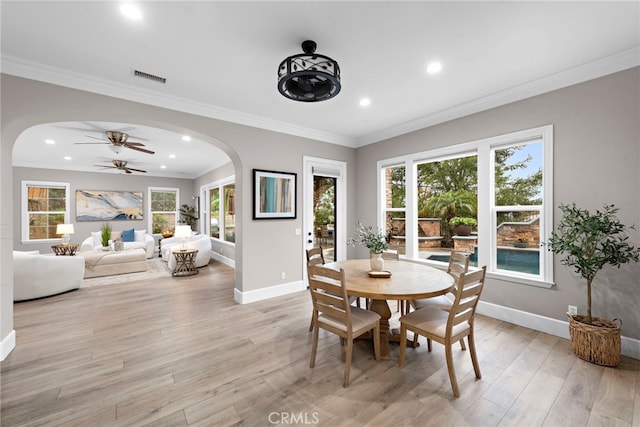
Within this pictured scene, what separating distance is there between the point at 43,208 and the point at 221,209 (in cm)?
473

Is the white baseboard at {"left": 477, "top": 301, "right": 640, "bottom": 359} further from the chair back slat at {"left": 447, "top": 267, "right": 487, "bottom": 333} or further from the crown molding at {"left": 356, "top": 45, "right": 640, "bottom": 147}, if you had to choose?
the crown molding at {"left": 356, "top": 45, "right": 640, "bottom": 147}

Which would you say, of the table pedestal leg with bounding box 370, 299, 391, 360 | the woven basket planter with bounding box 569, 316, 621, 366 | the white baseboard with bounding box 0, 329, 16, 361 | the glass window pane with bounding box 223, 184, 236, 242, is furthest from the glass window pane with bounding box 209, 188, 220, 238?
the woven basket planter with bounding box 569, 316, 621, 366

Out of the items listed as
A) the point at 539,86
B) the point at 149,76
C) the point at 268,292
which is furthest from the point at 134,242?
the point at 539,86

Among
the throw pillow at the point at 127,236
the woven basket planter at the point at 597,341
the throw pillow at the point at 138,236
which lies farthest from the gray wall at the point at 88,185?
the woven basket planter at the point at 597,341

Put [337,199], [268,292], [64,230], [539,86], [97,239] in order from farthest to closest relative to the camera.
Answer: [97,239] → [64,230] → [337,199] → [268,292] → [539,86]

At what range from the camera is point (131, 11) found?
5.99 feet

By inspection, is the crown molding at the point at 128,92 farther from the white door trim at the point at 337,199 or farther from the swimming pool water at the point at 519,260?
the swimming pool water at the point at 519,260

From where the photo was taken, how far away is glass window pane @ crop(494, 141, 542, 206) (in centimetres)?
303

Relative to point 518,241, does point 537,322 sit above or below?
below

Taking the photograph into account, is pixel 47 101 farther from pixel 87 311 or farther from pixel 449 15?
pixel 449 15

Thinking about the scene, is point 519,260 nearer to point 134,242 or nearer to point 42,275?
point 42,275

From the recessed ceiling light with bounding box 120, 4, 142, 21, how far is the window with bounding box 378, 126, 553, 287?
3.62 metres

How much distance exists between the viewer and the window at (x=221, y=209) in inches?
271

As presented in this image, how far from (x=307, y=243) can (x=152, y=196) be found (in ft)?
22.1
